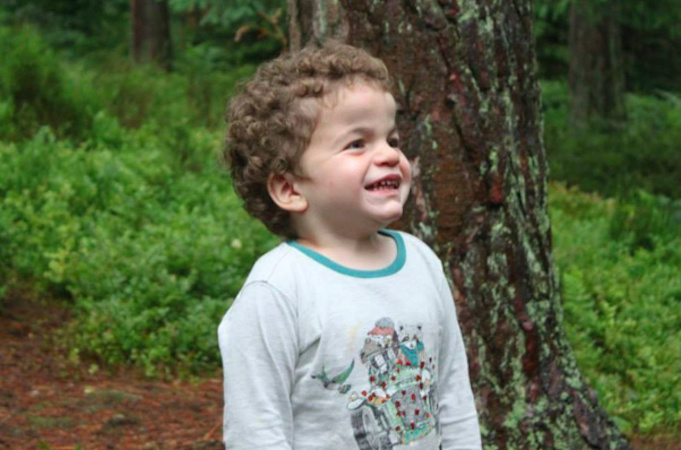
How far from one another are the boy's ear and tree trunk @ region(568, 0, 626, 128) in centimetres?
1292

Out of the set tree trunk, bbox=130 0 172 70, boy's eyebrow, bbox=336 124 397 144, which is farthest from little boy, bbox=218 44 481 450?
tree trunk, bbox=130 0 172 70

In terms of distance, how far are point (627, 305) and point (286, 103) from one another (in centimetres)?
467

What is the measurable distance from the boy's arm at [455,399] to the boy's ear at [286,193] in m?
0.43

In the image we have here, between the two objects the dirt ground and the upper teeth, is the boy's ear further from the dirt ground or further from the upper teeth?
the dirt ground

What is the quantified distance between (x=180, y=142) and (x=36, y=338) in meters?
3.98

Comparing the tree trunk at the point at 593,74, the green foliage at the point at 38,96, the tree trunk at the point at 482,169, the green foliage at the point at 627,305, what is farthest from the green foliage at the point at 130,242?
the tree trunk at the point at 593,74

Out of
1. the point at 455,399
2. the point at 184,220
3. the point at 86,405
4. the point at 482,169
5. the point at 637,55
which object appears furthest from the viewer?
the point at 637,55

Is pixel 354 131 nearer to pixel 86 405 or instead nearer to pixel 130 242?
pixel 86 405

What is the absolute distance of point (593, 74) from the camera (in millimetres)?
15617

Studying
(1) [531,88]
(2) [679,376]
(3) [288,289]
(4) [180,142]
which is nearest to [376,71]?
(3) [288,289]

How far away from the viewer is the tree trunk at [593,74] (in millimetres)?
15438

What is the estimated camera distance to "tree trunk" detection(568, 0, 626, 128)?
1544cm

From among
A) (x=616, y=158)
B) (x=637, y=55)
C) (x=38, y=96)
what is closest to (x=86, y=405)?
(x=38, y=96)

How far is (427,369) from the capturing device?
2803 millimetres
